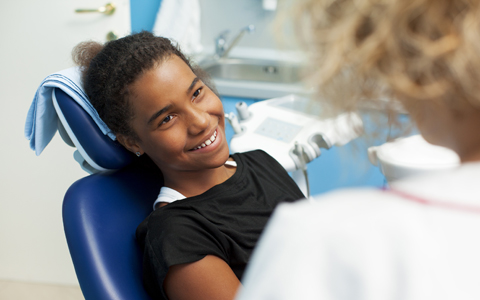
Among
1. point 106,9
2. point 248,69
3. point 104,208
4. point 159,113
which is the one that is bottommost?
point 248,69

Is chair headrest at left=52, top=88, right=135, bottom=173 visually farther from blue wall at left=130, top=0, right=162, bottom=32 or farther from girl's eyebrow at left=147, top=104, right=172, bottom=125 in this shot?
blue wall at left=130, top=0, right=162, bottom=32

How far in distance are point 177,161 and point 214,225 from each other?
17 cm

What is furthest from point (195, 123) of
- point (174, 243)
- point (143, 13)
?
point (143, 13)

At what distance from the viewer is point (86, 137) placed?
0.93 metres

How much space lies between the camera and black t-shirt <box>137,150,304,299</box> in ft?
A: 2.56

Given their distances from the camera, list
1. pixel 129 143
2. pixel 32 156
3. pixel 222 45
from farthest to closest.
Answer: pixel 222 45, pixel 32 156, pixel 129 143

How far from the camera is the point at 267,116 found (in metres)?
1.31

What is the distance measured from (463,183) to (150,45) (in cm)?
79

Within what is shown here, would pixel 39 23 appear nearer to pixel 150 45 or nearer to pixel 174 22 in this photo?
pixel 174 22

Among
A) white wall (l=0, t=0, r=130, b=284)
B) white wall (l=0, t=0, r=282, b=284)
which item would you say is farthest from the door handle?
white wall (l=0, t=0, r=282, b=284)

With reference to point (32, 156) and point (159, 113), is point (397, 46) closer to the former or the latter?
point (159, 113)

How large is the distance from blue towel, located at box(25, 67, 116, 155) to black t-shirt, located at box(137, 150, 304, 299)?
0.87 ft

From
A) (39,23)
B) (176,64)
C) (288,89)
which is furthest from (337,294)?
(288,89)

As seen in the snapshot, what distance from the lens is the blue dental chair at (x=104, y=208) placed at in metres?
0.80
